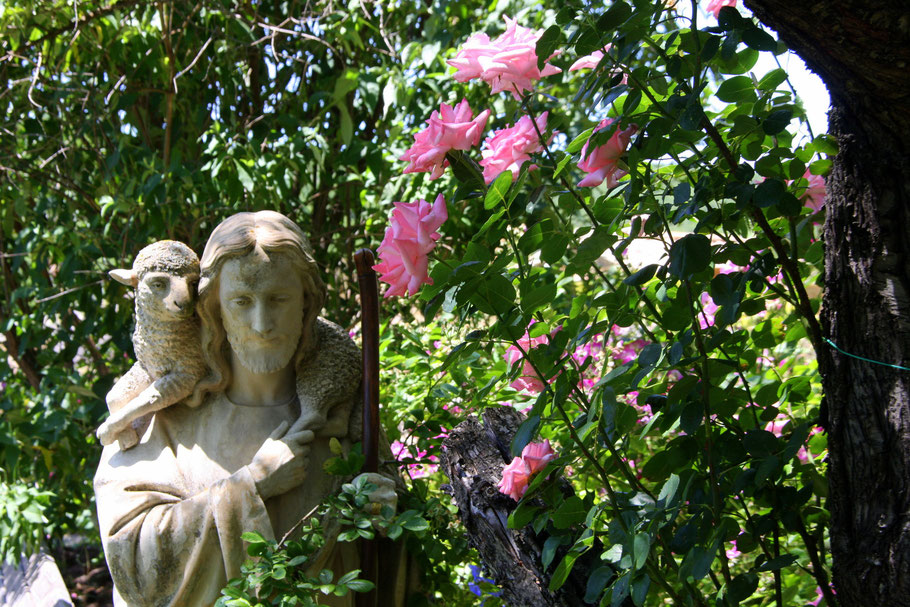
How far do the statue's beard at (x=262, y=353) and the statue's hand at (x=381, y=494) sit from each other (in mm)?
314

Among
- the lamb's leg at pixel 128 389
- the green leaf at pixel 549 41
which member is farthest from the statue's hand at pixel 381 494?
the green leaf at pixel 549 41

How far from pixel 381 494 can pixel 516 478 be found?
56 cm

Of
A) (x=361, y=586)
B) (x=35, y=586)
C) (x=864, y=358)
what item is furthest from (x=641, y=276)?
(x=35, y=586)

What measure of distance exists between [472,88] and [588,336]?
7.49ft

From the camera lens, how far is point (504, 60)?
4.81 ft

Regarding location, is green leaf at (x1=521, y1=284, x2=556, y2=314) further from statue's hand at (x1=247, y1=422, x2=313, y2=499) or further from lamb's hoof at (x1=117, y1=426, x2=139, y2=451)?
lamb's hoof at (x1=117, y1=426, x2=139, y2=451)

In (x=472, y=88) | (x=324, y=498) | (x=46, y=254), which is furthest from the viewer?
(x=46, y=254)

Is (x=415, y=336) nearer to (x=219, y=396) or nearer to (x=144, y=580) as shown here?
(x=219, y=396)

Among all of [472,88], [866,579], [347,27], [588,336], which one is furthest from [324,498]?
[347,27]

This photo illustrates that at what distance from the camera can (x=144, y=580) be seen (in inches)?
77.8

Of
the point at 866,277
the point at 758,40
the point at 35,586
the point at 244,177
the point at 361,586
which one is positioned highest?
the point at 244,177

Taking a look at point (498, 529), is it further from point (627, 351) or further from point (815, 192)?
point (627, 351)

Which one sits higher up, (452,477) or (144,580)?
(452,477)

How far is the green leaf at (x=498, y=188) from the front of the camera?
1400mm
